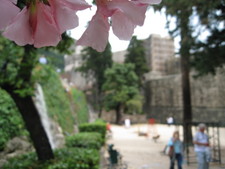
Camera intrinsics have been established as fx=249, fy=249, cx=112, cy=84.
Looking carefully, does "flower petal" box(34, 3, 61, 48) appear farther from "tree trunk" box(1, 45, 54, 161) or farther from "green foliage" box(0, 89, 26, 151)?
"green foliage" box(0, 89, 26, 151)

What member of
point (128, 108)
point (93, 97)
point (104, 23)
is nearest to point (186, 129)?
point (104, 23)

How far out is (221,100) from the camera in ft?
68.9

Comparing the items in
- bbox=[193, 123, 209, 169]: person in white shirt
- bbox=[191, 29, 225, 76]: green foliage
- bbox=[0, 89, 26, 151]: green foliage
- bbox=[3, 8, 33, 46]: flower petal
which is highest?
bbox=[191, 29, 225, 76]: green foliage

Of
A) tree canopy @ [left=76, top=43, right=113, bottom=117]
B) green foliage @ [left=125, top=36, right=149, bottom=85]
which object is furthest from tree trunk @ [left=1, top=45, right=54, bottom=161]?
green foliage @ [left=125, top=36, right=149, bottom=85]

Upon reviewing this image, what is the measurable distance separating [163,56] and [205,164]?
2589cm

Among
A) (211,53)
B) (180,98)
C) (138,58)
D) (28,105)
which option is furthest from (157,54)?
(28,105)

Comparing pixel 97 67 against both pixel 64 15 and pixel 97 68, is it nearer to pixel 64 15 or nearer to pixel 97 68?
pixel 97 68

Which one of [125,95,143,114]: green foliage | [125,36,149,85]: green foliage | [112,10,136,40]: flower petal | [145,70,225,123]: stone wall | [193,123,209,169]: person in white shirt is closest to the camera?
[112,10,136,40]: flower petal

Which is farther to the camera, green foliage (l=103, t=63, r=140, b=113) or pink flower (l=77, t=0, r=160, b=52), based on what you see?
green foliage (l=103, t=63, r=140, b=113)

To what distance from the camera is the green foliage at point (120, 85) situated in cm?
2422

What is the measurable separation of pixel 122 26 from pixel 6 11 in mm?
236

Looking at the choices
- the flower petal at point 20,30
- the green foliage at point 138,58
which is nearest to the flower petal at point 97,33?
the flower petal at point 20,30

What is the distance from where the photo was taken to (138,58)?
26844mm

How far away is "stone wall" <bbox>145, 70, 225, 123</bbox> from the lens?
20.3m
